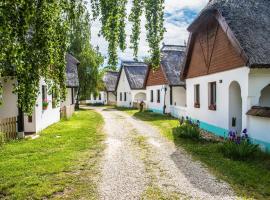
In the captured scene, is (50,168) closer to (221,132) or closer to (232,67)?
(232,67)

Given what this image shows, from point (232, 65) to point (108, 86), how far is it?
4493 centimetres

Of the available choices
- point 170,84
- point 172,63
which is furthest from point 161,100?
point 172,63

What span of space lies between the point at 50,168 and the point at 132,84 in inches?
1256

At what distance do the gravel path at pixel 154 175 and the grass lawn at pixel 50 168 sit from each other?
0.43 metres

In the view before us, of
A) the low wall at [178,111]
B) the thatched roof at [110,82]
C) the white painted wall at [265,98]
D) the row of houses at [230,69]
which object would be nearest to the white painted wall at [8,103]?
the row of houses at [230,69]

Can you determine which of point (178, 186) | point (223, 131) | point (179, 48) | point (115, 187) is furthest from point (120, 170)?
point (179, 48)

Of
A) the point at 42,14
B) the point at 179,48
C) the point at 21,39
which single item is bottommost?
the point at 21,39

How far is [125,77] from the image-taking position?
42719mm

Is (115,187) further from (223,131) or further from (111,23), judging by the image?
(223,131)

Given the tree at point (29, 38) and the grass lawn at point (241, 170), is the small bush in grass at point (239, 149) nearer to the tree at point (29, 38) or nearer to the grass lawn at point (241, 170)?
the grass lawn at point (241, 170)

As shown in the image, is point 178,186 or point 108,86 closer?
point 178,186

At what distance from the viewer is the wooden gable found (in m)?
12.6

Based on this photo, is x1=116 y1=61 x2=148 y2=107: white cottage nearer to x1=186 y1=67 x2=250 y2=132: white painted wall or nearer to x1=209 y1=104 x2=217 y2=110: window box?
x1=186 y1=67 x2=250 y2=132: white painted wall

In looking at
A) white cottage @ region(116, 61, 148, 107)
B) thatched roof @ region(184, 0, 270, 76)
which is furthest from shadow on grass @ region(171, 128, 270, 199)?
white cottage @ region(116, 61, 148, 107)
